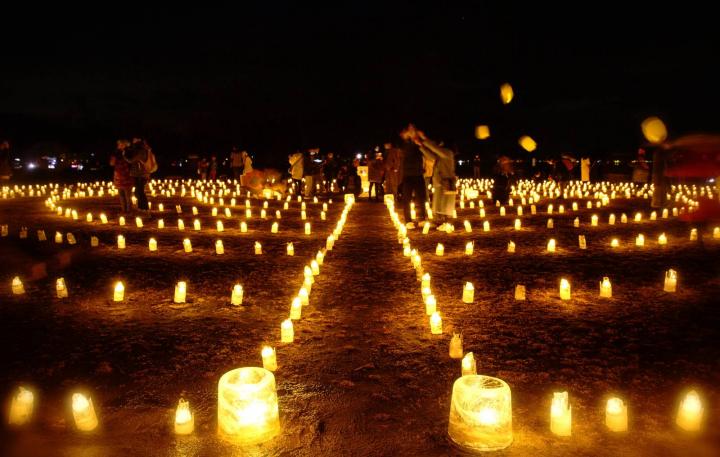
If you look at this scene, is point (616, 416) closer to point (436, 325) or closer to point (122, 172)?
point (436, 325)

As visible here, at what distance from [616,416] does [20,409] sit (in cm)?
422

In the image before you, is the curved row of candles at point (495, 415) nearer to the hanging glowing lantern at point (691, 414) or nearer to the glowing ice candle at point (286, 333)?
the hanging glowing lantern at point (691, 414)

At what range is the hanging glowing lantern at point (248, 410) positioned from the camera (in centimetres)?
394

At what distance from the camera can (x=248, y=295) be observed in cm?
775

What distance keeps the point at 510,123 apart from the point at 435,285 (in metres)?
49.4

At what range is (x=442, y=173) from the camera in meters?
13.6

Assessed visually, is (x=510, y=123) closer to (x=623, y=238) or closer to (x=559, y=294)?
(x=623, y=238)

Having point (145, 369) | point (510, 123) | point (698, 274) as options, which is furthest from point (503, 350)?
point (510, 123)

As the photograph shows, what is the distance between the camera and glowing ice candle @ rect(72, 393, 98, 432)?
159 inches

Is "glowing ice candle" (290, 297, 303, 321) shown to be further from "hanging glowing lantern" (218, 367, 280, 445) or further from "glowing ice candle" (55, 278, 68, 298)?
"glowing ice candle" (55, 278, 68, 298)

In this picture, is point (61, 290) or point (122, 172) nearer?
point (61, 290)

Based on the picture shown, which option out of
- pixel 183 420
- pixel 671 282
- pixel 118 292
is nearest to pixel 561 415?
pixel 183 420

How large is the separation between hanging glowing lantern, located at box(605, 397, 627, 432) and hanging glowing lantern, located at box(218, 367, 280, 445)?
2308 mm

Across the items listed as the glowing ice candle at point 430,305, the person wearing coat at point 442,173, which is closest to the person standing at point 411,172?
the person wearing coat at point 442,173
